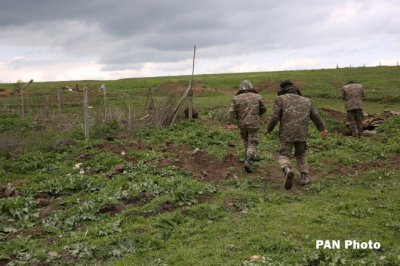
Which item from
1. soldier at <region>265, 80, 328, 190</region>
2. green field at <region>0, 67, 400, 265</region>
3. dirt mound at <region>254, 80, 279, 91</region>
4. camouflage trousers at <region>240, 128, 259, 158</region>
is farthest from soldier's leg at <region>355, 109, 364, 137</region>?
dirt mound at <region>254, 80, 279, 91</region>

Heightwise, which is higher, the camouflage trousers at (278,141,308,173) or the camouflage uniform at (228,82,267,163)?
the camouflage uniform at (228,82,267,163)

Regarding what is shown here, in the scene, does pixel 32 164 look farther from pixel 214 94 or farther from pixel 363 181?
pixel 214 94

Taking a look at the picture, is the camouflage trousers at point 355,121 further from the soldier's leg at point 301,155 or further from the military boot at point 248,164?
the soldier's leg at point 301,155

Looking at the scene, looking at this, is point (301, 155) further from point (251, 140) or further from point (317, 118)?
point (251, 140)

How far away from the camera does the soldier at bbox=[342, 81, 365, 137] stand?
16.5 meters

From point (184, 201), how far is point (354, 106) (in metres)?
10.3

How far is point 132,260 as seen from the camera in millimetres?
6016

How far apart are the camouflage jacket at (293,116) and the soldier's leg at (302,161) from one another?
20 cm

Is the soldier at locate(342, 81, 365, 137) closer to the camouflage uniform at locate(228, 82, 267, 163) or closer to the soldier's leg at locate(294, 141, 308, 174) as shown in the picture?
the camouflage uniform at locate(228, 82, 267, 163)

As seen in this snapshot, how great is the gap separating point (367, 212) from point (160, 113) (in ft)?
34.6

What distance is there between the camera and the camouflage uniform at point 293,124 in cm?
974

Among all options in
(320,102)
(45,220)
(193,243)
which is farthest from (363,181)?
(320,102)

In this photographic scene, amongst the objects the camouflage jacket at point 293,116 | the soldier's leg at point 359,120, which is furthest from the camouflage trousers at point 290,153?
the soldier's leg at point 359,120

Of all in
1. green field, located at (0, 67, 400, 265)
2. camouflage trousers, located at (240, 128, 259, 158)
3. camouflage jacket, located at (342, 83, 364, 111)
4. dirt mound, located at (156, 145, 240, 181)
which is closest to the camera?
green field, located at (0, 67, 400, 265)
